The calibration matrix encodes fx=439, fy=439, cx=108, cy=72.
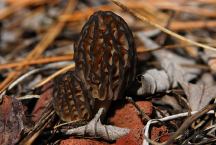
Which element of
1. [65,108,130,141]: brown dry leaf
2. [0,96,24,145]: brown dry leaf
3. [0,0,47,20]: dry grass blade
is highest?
[0,0,47,20]: dry grass blade

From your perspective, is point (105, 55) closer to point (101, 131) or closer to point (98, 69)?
point (98, 69)

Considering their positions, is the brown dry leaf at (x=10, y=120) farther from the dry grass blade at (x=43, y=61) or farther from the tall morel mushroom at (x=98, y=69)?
the dry grass blade at (x=43, y=61)

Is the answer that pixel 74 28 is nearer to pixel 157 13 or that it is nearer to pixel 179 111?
pixel 157 13

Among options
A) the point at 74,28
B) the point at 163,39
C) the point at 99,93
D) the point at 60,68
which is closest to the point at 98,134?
the point at 99,93

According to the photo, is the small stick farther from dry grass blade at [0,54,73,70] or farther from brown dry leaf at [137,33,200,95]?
dry grass blade at [0,54,73,70]

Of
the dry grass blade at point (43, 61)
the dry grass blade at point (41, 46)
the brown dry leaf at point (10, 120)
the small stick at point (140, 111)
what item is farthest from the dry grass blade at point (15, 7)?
the small stick at point (140, 111)

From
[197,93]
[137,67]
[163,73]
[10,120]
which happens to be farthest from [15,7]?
[197,93]

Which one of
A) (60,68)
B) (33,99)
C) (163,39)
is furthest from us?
(163,39)

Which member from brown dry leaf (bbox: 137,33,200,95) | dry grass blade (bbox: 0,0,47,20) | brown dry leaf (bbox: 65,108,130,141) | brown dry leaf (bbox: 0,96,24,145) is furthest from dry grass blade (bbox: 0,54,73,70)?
dry grass blade (bbox: 0,0,47,20)
